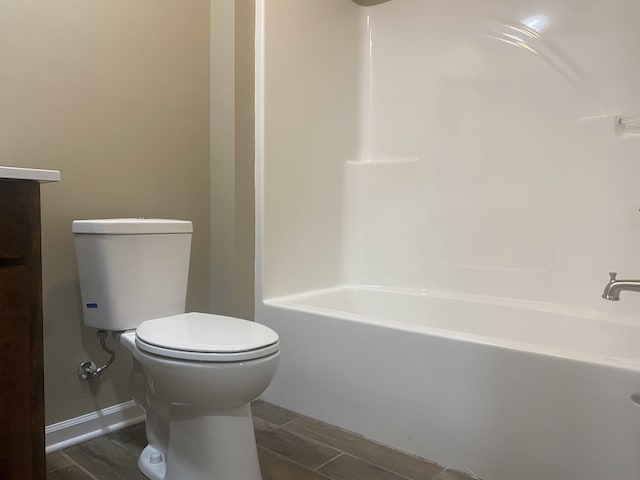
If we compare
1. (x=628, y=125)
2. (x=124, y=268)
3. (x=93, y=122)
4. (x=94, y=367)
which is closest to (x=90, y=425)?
(x=94, y=367)

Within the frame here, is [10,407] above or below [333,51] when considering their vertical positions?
below

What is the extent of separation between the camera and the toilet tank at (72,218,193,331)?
1483mm

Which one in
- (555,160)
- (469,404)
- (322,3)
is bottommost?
(469,404)

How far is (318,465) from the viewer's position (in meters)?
1.55

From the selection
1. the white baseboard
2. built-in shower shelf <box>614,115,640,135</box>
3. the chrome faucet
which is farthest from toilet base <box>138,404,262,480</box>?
built-in shower shelf <box>614,115,640,135</box>

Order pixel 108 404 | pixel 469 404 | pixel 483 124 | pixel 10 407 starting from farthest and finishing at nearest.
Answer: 1. pixel 483 124
2. pixel 108 404
3. pixel 469 404
4. pixel 10 407

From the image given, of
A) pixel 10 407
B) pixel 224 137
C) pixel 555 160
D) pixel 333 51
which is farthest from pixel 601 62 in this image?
pixel 10 407

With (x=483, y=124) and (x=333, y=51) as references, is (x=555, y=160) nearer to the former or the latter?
(x=483, y=124)

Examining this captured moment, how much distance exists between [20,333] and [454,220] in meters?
1.80

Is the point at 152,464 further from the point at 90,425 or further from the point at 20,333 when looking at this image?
the point at 20,333

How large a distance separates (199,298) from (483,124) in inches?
58.5

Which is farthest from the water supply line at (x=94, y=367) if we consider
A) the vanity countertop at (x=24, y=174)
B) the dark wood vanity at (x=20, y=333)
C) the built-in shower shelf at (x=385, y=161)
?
the built-in shower shelf at (x=385, y=161)

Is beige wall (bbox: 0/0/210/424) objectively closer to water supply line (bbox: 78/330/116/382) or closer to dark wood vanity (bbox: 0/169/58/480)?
water supply line (bbox: 78/330/116/382)

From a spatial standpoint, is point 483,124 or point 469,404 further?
point 483,124
